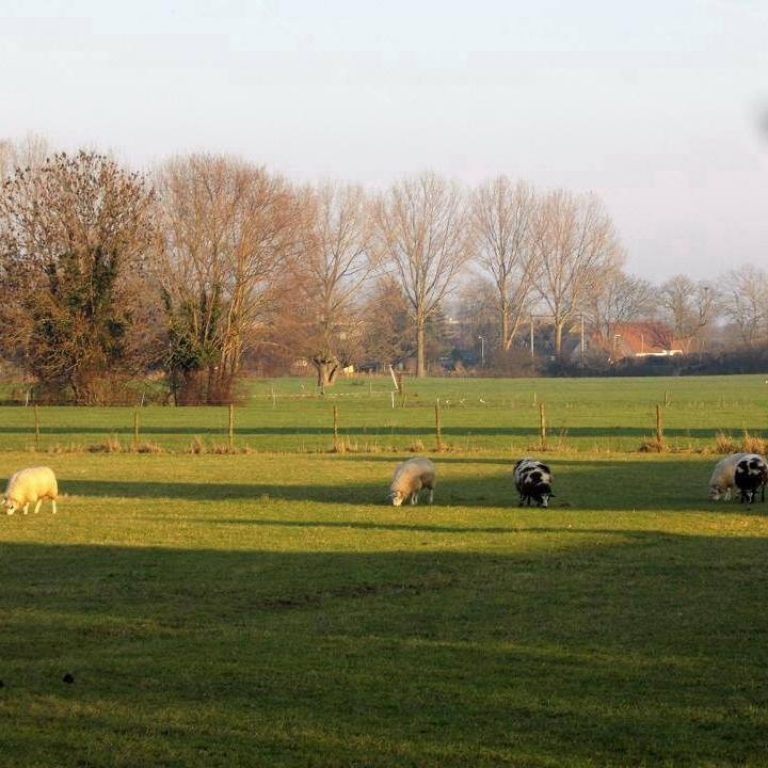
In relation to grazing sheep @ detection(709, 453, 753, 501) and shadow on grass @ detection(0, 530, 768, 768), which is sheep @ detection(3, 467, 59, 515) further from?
grazing sheep @ detection(709, 453, 753, 501)

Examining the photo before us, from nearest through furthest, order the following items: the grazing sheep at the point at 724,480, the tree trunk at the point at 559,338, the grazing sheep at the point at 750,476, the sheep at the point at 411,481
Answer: the grazing sheep at the point at 750,476 → the sheep at the point at 411,481 → the grazing sheep at the point at 724,480 → the tree trunk at the point at 559,338

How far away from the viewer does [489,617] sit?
1412 centimetres

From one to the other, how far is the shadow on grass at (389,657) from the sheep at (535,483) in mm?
6569

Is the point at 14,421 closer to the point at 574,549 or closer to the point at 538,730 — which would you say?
the point at 574,549

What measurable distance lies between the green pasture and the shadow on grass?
0.12ft

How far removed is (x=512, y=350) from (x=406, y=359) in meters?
12.5

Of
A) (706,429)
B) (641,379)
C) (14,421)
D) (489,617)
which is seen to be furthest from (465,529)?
(641,379)

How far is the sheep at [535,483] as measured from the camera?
26.0 meters

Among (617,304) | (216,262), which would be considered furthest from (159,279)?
(617,304)

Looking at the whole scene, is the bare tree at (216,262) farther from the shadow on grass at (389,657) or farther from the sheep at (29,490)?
the shadow on grass at (389,657)

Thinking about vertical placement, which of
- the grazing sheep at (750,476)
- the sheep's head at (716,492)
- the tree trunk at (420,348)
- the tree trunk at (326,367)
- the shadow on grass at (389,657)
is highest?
the tree trunk at (420,348)

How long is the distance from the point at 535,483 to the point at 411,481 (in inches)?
97.9

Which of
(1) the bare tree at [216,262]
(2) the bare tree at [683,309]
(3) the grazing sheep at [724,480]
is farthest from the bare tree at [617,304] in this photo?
(3) the grazing sheep at [724,480]

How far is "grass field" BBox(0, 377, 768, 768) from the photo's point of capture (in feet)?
29.7
